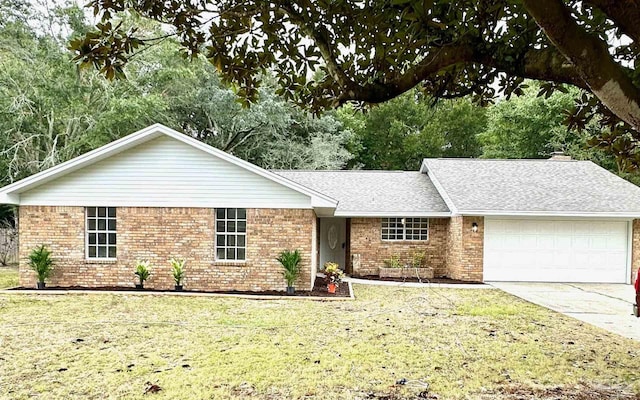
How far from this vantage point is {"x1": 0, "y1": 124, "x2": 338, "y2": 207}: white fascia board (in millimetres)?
11555

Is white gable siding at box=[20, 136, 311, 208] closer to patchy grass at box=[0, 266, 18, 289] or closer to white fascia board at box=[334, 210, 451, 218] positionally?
patchy grass at box=[0, 266, 18, 289]

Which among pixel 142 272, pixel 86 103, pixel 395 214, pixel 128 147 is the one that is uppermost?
pixel 86 103

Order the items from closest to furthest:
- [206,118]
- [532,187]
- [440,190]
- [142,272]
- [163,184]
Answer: [142,272]
[163,184]
[532,187]
[440,190]
[206,118]

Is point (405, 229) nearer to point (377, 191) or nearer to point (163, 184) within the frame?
point (377, 191)

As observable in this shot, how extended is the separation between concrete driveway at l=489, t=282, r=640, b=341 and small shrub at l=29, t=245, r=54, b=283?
39.4 feet

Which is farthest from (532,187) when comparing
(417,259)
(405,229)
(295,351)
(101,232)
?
(101,232)

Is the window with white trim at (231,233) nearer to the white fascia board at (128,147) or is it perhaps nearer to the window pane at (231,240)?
the window pane at (231,240)

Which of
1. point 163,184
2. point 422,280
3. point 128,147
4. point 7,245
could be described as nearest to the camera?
point 128,147

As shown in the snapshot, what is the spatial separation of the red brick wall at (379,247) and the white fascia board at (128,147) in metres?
4.13

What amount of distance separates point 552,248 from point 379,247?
539 cm

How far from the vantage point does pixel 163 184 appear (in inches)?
474

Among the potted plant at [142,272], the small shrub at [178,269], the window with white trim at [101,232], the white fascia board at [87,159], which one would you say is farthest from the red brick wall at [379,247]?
the window with white trim at [101,232]

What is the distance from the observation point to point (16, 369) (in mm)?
5633

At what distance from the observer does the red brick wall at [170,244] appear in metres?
12.0
